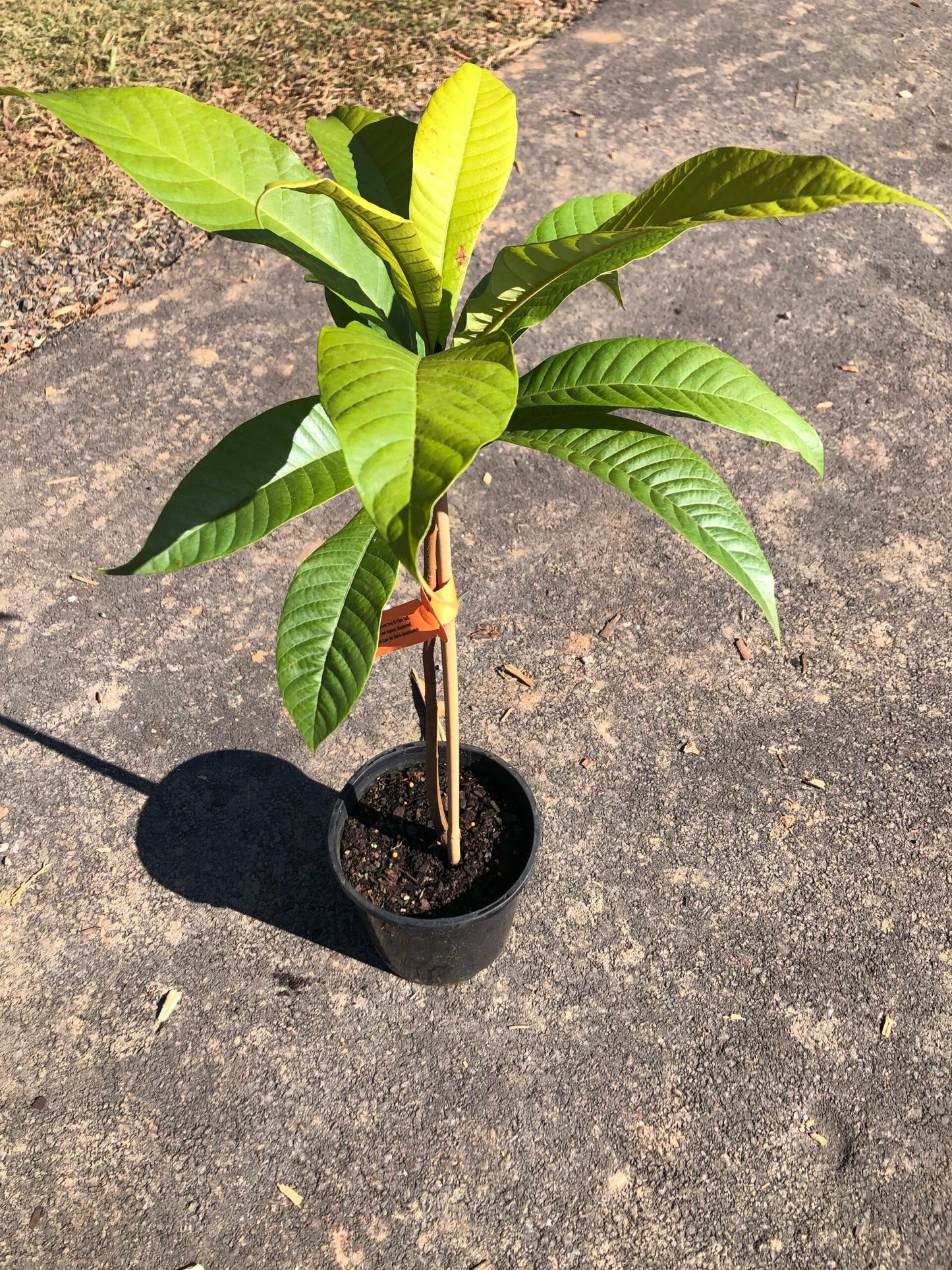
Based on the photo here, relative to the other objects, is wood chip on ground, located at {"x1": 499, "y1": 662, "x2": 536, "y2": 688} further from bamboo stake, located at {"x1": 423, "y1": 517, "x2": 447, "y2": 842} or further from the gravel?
the gravel

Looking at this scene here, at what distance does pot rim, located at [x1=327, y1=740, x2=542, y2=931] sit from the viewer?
1993 mm

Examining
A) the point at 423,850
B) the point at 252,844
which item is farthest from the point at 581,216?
the point at 252,844

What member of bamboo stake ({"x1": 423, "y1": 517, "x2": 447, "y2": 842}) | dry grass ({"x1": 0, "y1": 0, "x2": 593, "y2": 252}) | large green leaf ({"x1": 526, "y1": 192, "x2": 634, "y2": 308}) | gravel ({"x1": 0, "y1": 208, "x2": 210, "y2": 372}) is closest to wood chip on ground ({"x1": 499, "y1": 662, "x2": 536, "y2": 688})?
bamboo stake ({"x1": 423, "y1": 517, "x2": 447, "y2": 842})

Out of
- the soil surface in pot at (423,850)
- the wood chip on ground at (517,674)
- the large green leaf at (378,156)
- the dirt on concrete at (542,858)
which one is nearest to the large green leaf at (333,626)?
the large green leaf at (378,156)

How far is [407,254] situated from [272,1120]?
1804 mm

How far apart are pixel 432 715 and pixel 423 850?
0.44m

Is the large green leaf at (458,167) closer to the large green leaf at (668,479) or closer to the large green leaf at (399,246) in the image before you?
the large green leaf at (399,246)

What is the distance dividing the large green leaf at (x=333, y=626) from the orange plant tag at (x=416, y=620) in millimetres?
105

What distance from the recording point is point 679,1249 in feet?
6.47

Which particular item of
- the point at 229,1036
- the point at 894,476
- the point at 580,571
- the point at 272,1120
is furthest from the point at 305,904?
the point at 894,476

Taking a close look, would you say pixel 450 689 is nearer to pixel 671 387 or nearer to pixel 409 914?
pixel 409 914

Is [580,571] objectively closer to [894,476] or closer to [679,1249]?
[894,476]

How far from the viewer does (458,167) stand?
4.42 ft

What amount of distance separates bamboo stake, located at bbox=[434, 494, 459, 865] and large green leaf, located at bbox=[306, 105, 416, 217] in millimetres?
461
